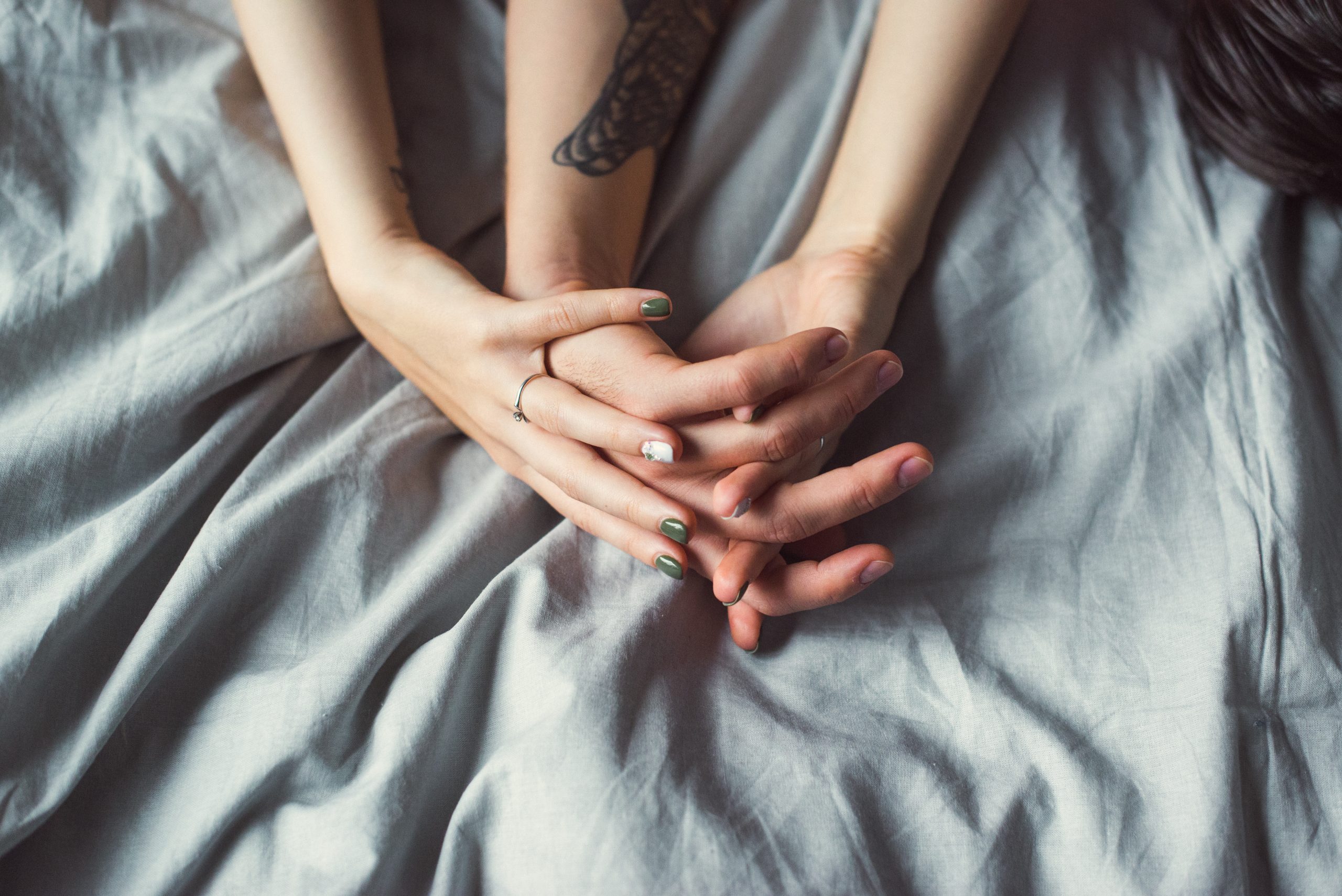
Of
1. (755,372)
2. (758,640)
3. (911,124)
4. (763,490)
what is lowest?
(758,640)

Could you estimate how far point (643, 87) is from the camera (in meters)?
0.90

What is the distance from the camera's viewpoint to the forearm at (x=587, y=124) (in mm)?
830

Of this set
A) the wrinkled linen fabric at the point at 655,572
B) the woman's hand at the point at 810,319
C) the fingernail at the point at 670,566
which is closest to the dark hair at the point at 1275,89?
the wrinkled linen fabric at the point at 655,572

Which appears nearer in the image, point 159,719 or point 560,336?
point 159,719

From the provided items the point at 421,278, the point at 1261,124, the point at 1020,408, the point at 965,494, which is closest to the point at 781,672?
the point at 965,494

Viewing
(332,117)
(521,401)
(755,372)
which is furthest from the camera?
(332,117)

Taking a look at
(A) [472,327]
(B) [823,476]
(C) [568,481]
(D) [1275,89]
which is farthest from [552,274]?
(D) [1275,89]

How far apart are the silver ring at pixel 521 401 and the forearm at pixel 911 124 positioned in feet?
1.05

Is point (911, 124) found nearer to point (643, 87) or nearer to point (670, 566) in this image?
point (643, 87)

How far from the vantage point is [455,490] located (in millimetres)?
780

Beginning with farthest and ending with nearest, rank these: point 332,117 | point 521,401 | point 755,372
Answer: point 332,117 < point 521,401 < point 755,372

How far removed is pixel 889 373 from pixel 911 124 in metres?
0.32

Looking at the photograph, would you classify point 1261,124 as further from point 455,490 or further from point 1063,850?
point 455,490

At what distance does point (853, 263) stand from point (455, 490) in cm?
43
